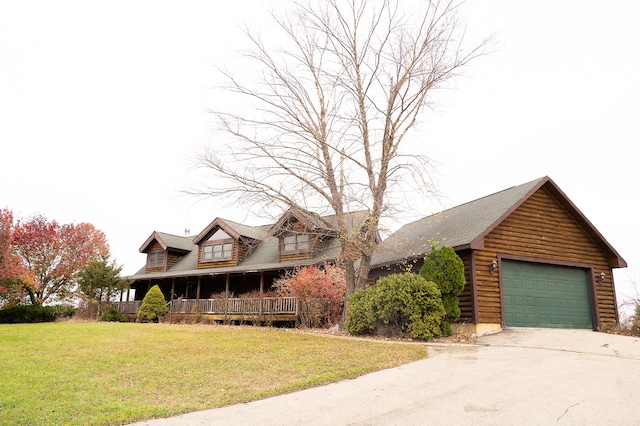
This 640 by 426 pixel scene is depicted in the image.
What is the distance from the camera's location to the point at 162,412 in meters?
6.24

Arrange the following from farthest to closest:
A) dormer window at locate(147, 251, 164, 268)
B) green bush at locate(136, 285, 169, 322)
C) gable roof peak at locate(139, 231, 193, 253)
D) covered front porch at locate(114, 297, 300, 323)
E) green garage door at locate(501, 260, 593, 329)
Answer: dormer window at locate(147, 251, 164, 268) → gable roof peak at locate(139, 231, 193, 253) → green bush at locate(136, 285, 169, 322) → covered front porch at locate(114, 297, 300, 323) → green garage door at locate(501, 260, 593, 329)

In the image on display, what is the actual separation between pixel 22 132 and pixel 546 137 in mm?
22200

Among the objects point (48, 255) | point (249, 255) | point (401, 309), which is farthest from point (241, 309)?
point (48, 255)

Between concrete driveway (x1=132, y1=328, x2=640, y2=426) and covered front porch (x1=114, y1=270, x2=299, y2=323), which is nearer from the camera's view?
concrete driveway (x1=132, y1=328, x2=640, y2=426)

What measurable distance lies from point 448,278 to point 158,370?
867 centimetres

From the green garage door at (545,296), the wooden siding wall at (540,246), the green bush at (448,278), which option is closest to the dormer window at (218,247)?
the green bush at (448,278)

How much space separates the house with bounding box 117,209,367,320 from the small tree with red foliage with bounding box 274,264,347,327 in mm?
862

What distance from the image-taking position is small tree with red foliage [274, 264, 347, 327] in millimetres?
18125

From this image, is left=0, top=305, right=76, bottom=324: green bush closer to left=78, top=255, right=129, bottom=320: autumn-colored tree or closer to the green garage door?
left=78, top=255, right=129, bottom=320: autumn-colored tree

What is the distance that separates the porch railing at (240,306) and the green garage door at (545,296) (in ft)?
28.5

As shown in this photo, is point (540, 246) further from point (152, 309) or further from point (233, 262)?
point (152, 309)

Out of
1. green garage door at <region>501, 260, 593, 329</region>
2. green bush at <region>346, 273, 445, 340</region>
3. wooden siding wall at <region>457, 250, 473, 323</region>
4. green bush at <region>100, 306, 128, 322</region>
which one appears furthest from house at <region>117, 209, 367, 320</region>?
green garage door at <region>501, 260, 593, 329</region>

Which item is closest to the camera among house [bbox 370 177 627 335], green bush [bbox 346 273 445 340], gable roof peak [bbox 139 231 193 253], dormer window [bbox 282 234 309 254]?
green bush [bbox 346 273 445 340]

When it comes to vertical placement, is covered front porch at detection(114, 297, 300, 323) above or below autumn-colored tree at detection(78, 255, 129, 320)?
below
